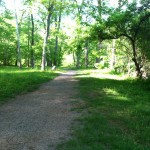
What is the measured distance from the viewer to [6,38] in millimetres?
61594

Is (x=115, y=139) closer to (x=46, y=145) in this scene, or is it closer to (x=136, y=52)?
(x=46, y=145)

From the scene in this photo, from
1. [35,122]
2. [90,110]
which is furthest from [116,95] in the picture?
[35,122]

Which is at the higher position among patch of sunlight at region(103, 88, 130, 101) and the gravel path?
patch of sunlight at region(103, 88, 130, 101)

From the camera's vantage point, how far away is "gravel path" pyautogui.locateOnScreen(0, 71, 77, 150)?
7.45 m

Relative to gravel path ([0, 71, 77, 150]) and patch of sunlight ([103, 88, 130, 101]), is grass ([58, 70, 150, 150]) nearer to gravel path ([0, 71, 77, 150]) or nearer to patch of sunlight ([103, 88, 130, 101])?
patch of sunlight ([103, 88, 130, 101])

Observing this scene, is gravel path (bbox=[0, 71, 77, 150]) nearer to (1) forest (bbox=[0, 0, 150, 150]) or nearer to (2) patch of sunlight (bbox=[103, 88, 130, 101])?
(1) forest (bbox=[0, 0, 150, 150])

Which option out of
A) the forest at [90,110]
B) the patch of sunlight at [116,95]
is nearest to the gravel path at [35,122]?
the forest at [90,110]

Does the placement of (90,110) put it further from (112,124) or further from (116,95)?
(116,95)

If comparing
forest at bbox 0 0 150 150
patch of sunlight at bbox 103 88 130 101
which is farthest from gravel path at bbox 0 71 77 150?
patch of sunlight at bbox 103 88 130 101

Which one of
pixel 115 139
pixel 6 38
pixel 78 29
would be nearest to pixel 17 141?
pixel 115 139

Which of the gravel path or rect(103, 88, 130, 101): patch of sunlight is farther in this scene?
rect(103, 88, 130, 101): patch of sunlight

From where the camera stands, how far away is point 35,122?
9.59 m

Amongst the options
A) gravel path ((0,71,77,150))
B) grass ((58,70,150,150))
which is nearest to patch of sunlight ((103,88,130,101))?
grass ((58,70,150,150))

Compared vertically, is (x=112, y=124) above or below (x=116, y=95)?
below
